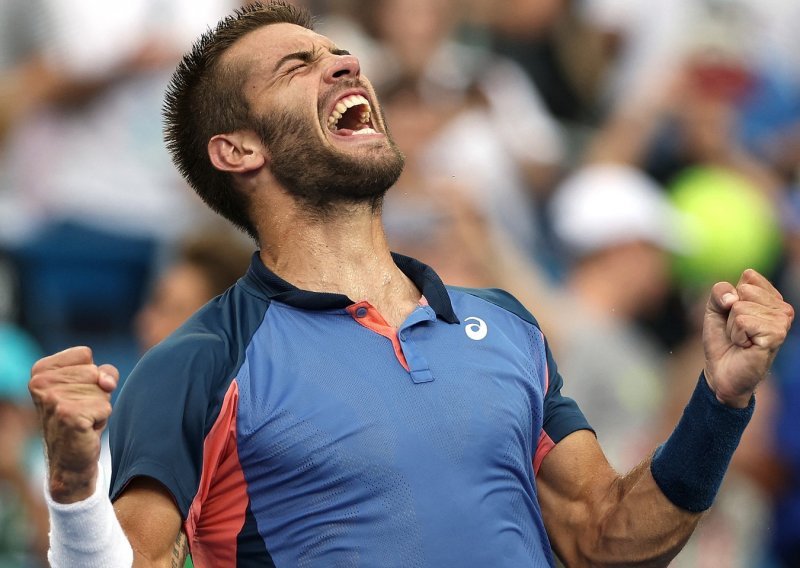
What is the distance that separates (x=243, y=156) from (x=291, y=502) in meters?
1.04

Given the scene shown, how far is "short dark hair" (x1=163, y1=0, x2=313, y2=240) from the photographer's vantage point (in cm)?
364

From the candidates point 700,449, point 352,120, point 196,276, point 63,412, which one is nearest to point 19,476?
point 196,276

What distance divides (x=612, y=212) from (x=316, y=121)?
388 centimetres

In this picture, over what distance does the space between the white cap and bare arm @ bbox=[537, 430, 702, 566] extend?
372 cm

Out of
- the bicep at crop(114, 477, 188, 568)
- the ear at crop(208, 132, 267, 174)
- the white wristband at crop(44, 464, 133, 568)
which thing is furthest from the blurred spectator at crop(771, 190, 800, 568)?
the white wristband at crop(44, 464, 133, 568)

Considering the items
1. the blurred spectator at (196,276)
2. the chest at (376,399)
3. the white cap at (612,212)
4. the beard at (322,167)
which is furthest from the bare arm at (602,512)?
the white cap at (612,212)

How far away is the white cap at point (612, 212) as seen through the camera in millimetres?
7141

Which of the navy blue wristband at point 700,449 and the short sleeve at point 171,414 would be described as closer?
the short sleeve at point 171,414

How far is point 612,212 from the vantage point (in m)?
7.12

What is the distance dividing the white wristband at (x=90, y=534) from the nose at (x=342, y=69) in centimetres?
133

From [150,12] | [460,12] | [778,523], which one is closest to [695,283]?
[778,523]

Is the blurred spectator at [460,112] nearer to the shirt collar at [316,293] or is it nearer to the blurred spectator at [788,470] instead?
the blurred spectator at [788,470]

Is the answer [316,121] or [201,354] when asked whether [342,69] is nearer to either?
[316,121]

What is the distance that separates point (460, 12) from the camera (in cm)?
785
